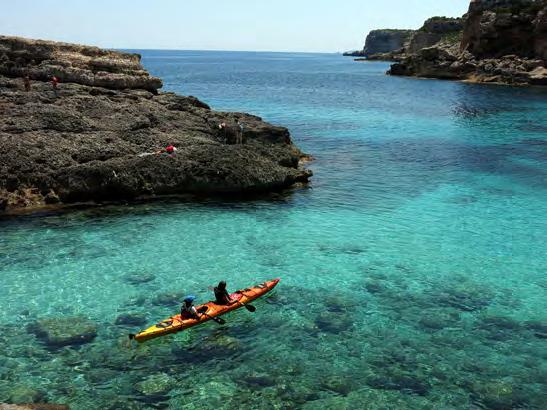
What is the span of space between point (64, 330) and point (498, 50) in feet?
386

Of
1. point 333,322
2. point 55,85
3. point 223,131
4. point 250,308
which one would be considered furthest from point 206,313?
point 55,85

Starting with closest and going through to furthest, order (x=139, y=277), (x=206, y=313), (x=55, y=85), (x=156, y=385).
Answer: (x=156, y=385) < (x=206, y=313) < (x=139, y=277) < (x=55, y=85)

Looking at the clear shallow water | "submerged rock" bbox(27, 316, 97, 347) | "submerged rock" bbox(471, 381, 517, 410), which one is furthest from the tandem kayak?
"submerged rock" bbox(471, 381, 517, 410)

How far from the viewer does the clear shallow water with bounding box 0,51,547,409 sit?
1481 cm

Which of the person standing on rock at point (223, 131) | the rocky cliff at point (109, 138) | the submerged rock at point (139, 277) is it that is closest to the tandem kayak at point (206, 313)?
the submerged rock at point (139, 277)

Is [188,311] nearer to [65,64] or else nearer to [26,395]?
[26,395]

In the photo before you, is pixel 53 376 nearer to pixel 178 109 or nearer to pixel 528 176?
pixel 178 109

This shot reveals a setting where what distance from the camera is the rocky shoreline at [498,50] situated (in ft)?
334

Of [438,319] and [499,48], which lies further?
[499,48]

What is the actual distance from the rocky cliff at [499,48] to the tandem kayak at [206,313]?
9750 centimetres

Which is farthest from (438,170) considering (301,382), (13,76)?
(13,76)

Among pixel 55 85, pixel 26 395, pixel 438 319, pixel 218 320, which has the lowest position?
pixel 26 395

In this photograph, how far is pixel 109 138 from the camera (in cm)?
3178

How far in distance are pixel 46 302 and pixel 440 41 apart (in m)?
164
